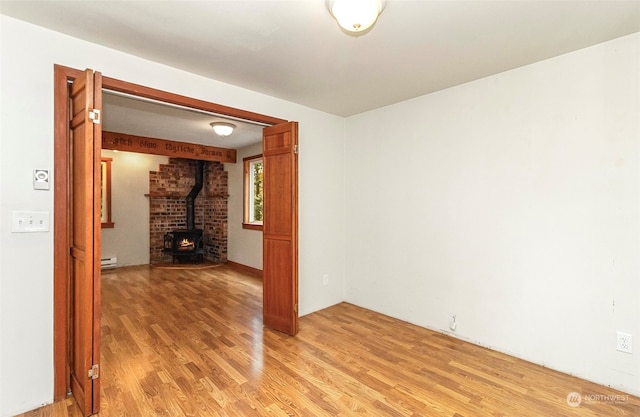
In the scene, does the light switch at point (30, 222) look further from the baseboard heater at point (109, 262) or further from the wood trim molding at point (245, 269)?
the baseboard heater at point (109, 262)

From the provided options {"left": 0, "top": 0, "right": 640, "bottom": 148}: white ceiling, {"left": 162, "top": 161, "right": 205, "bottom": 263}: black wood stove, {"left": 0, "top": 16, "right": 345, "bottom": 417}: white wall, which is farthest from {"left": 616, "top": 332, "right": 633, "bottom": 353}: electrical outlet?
{"left": 162, "top": 161, "right": 205, "bottom": 263}: black wood stove

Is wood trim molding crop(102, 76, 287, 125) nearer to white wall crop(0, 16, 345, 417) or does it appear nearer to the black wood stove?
white wall crop(0, 16, 345, 417)

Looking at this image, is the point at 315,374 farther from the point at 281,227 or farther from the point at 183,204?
the point at 183,204

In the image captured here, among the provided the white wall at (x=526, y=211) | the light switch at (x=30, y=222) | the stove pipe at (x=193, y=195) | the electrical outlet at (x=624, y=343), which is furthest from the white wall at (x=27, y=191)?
the stove pipe at (x=193, y=195)

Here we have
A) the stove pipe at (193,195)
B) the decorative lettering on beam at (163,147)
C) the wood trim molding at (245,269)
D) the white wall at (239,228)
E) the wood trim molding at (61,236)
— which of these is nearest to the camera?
the wood trim molding at (61,236)

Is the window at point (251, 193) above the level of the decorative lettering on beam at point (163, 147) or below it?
below

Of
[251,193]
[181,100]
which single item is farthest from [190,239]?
[181,100]

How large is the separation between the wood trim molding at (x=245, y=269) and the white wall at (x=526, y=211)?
2797 mm

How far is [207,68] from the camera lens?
2473mm

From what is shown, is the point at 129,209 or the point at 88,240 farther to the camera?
the point at 129,209

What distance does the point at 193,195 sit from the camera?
6891 mm

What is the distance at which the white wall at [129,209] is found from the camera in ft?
19.6

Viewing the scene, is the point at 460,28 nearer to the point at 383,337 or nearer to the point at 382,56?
the point at 382,56

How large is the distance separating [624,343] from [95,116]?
12.5ft
